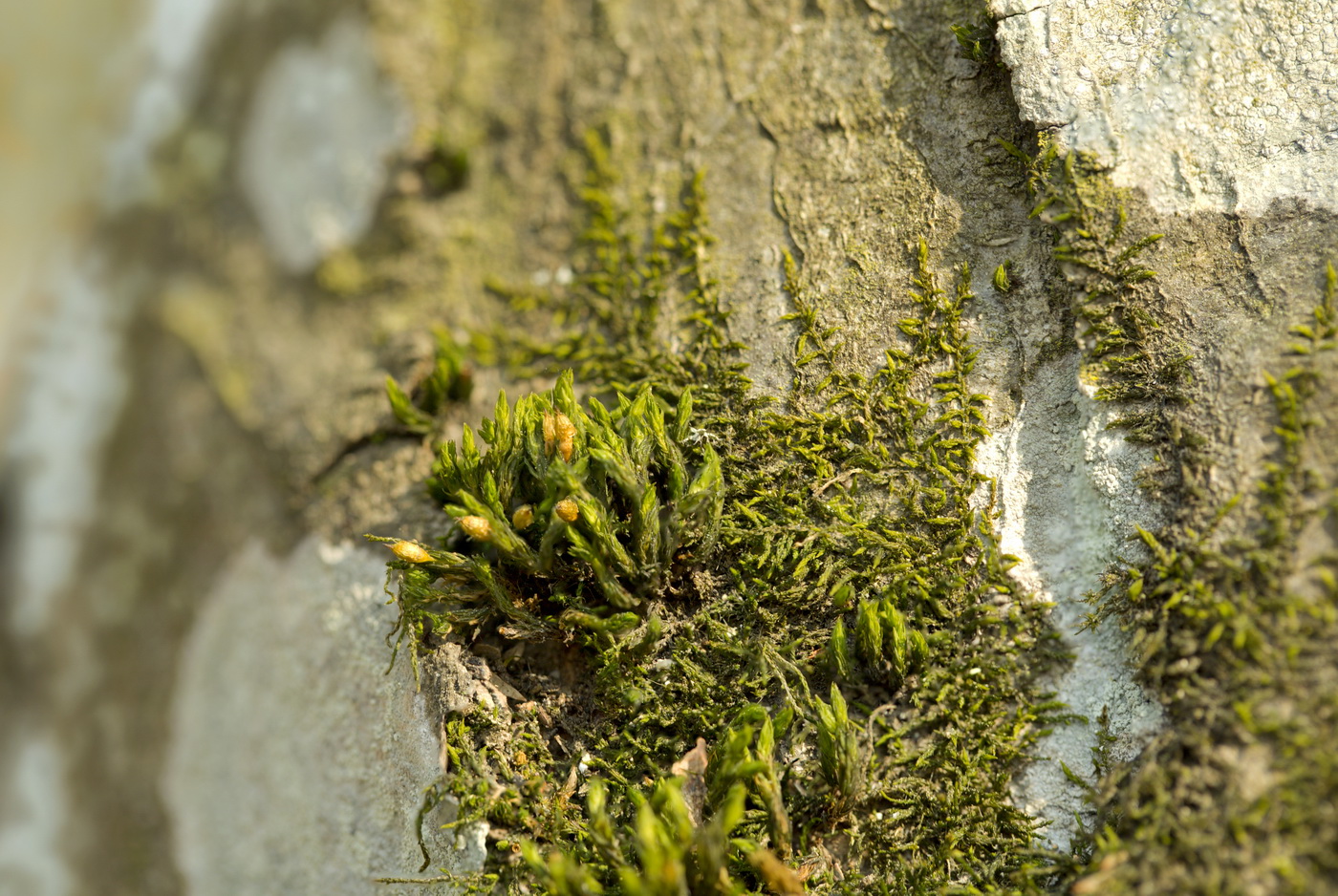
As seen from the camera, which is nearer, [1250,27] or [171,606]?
[1250,27]

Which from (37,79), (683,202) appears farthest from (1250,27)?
(37,79)

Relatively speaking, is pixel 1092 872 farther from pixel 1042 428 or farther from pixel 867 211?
pixel 867 211

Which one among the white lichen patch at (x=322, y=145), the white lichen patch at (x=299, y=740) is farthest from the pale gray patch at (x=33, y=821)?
the white lichen patch at (x=322, y=145)

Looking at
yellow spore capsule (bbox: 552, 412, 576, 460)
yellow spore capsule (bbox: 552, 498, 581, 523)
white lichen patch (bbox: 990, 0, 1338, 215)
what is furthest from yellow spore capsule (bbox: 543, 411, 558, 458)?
white lichen patch (bbox: 990, 0, 1338, 215)

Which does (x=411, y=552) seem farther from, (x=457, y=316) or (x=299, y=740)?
(x=457, y=316)

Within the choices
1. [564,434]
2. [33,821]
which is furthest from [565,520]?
[33,821]

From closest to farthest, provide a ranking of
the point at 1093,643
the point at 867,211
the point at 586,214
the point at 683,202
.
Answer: the point at 1093,643
the point at 867,211
the point at 683,202
the point at 586,214
